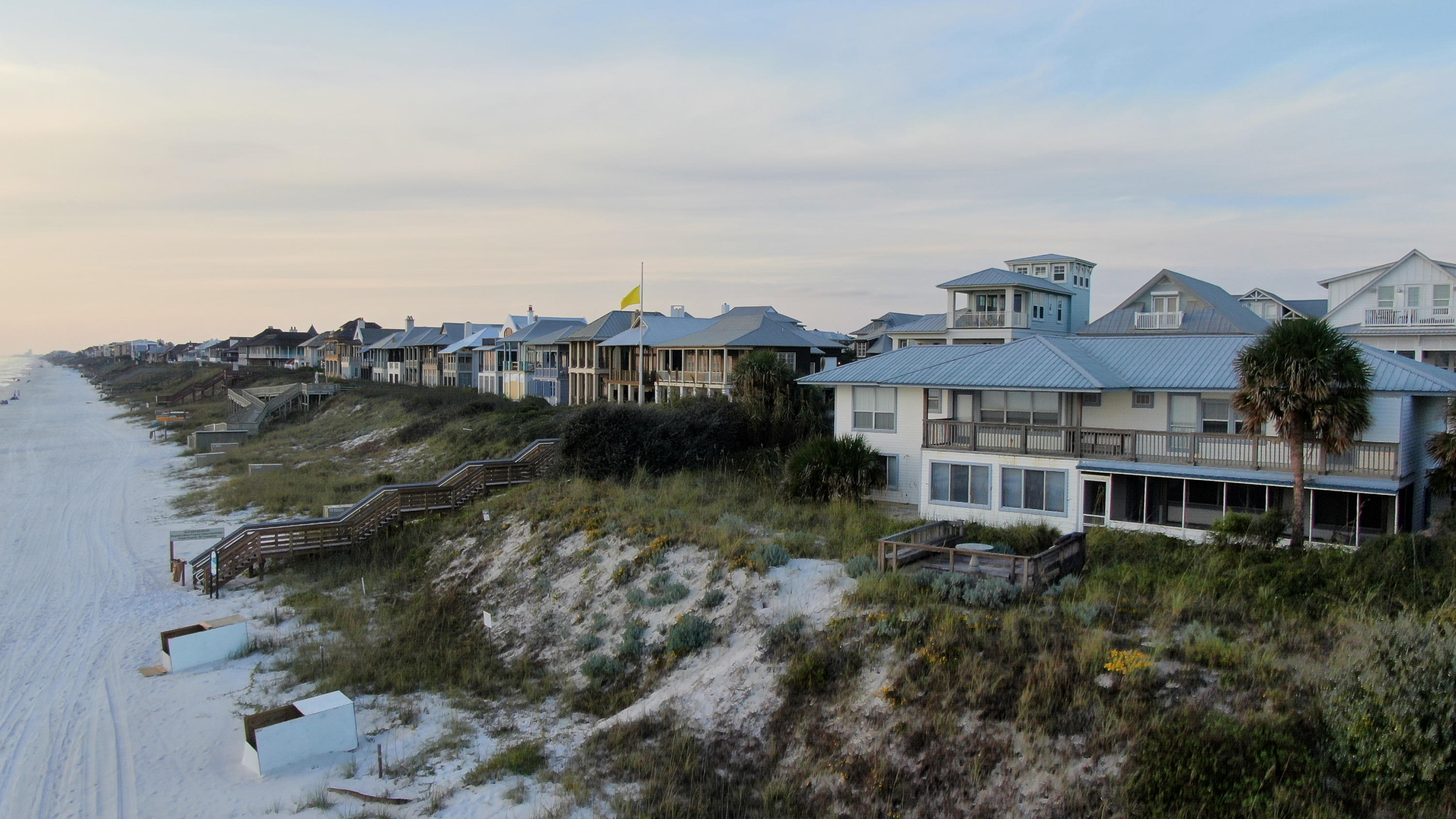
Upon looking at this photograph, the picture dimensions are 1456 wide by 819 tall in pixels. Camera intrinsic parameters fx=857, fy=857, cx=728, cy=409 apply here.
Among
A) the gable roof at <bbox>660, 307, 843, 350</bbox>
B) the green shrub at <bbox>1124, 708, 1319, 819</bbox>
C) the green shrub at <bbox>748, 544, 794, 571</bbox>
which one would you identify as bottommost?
the green shrub at <bbox>1124, 708, 1319, 819</bbox>

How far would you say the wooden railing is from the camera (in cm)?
1593

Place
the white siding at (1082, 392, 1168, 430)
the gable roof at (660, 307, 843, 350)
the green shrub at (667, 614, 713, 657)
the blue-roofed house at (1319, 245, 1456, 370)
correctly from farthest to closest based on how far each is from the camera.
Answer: the gable roof at (660, 307, 843, 350) → the blue-roofed house at (1319, 245, 1456, 370) → the white siding at (1082, 392, 1168, 430) → the green shrub at (667, 614, 713, 657)

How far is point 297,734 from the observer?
13992 mm

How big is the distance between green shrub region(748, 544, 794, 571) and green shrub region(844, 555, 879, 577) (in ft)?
5.34

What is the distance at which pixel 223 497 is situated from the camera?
122ft

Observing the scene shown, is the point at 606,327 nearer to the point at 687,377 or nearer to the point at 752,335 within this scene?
the point at 687,377

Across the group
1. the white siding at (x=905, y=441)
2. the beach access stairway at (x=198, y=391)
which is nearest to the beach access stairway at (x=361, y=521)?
the white siding at (x=905, y=441)

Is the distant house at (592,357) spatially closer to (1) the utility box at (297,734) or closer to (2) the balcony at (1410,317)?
(2) the balcony at (1410,317)

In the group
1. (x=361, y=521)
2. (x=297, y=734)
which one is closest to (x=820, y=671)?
(x=297, y=734)

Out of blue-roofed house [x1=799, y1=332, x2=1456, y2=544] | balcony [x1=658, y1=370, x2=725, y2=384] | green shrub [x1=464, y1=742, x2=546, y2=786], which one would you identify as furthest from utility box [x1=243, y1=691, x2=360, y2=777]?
balcony [x1=658, y1=370, x2=725, y2=384]

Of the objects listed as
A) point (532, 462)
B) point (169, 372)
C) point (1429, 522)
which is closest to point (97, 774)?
point (532, 462)

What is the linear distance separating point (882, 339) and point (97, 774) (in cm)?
6774

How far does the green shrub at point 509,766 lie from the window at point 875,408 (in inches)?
691

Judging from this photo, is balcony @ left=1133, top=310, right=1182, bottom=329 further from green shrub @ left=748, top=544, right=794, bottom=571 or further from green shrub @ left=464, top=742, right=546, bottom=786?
green shrub @ left=464, top=742, right=546, bottom=786
